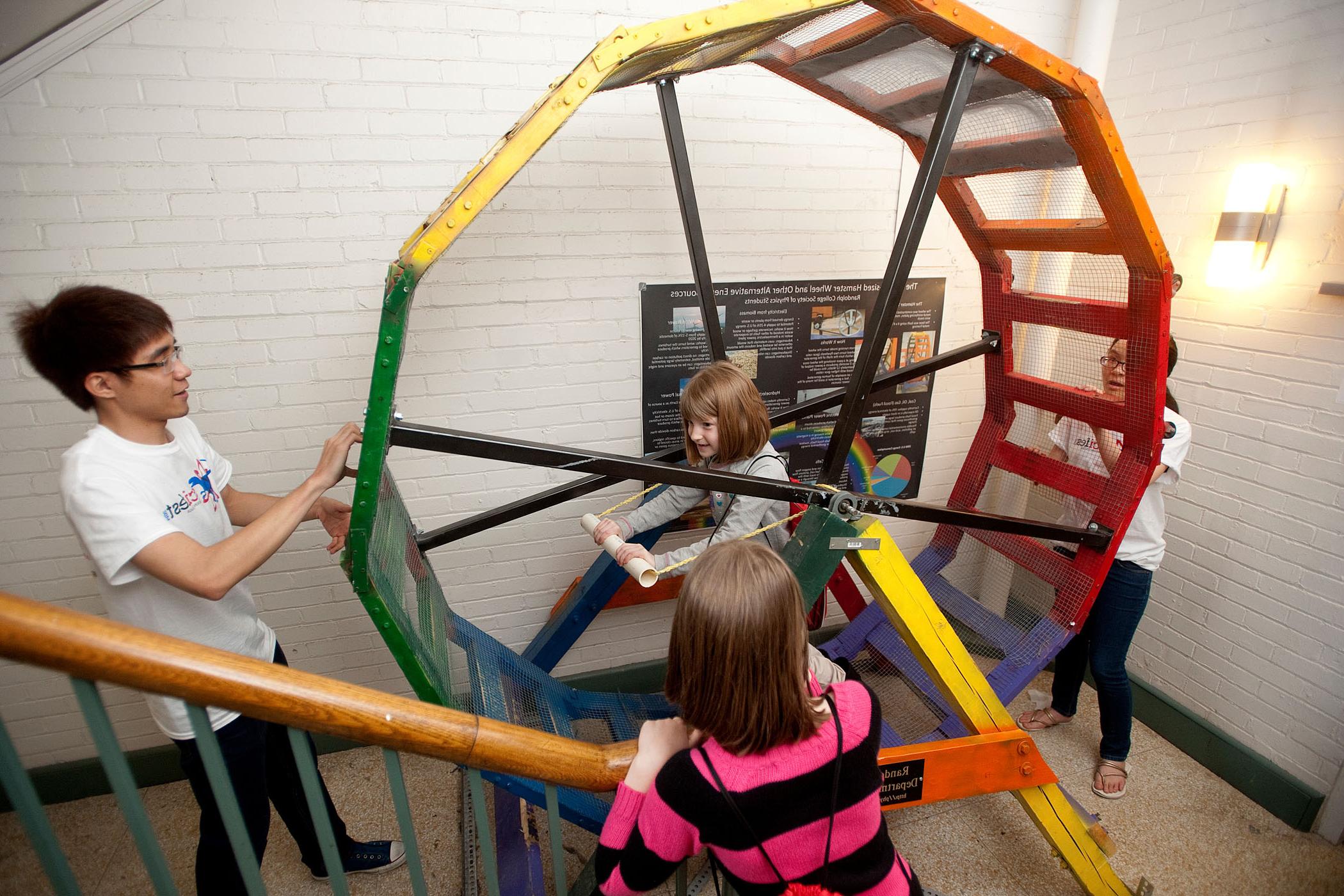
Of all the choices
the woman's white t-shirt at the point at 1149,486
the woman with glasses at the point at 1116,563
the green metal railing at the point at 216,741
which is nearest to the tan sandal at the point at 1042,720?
the woman with glasses at the point at 1116,563

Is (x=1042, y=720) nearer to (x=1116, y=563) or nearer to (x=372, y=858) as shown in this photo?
(x=1116, y=563)

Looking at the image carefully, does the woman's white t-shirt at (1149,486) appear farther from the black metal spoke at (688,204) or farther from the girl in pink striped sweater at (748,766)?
the girl in pink striped sweater at (748,766)

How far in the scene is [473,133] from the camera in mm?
2156

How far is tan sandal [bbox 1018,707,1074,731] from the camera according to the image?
2.79 meters

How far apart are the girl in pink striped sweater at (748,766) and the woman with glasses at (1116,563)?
1656 mm

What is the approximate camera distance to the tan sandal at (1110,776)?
2.48 meters

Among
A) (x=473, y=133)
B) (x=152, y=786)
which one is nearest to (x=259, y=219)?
(x=473, y=133)

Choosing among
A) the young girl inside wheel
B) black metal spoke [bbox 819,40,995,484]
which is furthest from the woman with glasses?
the young girl inside wheel

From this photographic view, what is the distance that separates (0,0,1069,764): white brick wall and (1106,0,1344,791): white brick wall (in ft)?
1.80

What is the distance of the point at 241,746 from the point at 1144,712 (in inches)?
133

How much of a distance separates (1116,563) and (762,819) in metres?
1.90

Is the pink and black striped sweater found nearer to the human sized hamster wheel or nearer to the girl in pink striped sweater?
the girl in pink striped sweater

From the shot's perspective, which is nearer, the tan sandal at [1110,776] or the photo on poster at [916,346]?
the tan sandal at [1110,776]

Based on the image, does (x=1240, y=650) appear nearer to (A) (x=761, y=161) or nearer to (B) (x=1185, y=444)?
(B) (x=1185, y=444)
